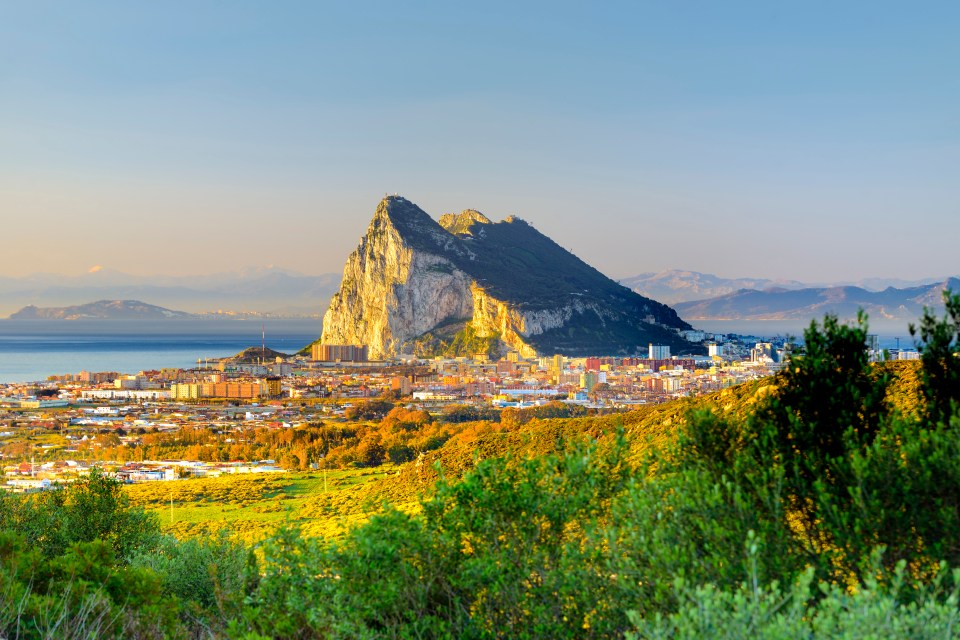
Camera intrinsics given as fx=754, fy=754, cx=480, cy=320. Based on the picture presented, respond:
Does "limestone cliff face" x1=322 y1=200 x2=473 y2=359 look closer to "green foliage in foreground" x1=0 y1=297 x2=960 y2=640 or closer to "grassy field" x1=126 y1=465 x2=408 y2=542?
"grassy field" x1=126 y1=465 x2=408 y2=542

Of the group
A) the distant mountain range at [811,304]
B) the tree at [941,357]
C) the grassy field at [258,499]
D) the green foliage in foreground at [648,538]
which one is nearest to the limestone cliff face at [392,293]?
the distant mountain range at [811,304]

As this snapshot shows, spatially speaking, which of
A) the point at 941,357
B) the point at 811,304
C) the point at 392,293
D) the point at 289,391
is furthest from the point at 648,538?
the point at 811,304

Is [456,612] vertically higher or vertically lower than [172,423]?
higher

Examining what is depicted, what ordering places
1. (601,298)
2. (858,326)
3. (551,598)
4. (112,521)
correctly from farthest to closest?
(601,298) < (112,521) < (858,326) < (551,598)

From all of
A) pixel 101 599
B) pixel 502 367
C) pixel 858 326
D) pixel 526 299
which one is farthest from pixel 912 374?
pixel 526 299

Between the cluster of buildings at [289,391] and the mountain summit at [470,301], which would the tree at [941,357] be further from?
the mountain summit at [470,301]

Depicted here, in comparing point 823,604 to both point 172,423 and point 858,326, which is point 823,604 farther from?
point 172,423
